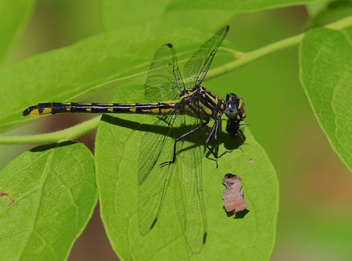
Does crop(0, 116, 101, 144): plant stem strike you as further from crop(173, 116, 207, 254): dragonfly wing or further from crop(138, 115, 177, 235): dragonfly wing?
crop(173, 116, 207, 254): dragonfly wing

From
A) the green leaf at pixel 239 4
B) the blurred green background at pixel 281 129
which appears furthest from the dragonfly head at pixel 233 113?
the blurred green background at pixel 281 129

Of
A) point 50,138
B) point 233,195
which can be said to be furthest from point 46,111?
point 233,195

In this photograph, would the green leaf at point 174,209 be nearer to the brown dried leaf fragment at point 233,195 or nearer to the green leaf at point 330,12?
the brown dried leaf fragment at point 233,195

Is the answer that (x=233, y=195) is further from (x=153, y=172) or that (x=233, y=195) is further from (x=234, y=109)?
(x=234, y=109)

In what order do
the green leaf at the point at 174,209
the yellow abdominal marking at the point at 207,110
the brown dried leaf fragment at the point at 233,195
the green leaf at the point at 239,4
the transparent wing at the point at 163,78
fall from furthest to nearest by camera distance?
the yellow abdominal marking at the point at 207,110 < the transparent wing at the point at 163,78 < the green leaf at the point at 239,4 < the brown dried leaf fragment at the point at 233,195 < the green leaf at the point at 174,209

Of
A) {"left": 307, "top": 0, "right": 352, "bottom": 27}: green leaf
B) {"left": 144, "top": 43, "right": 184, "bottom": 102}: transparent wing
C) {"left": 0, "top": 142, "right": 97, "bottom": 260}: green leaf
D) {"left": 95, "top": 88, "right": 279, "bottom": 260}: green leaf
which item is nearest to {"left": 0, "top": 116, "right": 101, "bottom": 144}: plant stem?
{"left": 0, "top": 142, "right": 97, "bottom": 260}: green leaf
